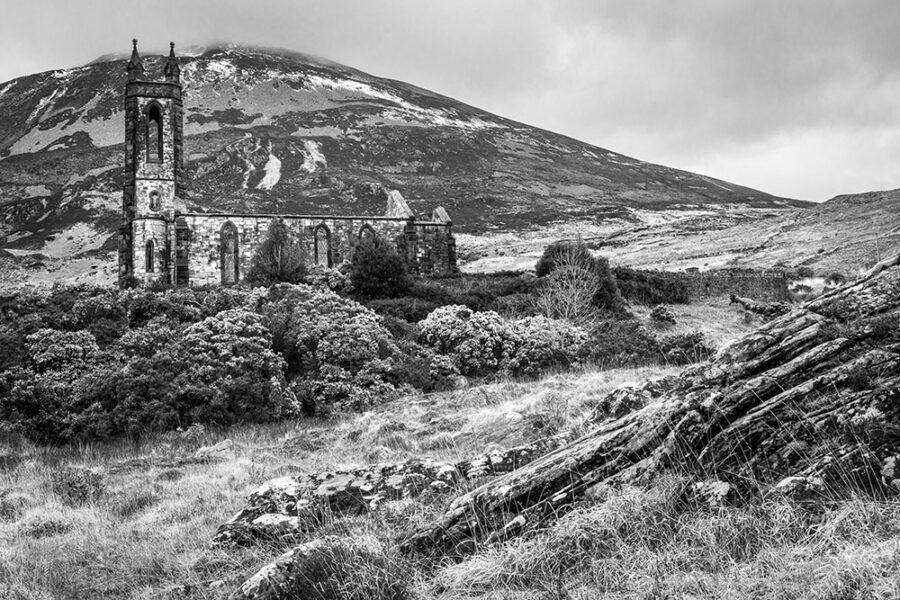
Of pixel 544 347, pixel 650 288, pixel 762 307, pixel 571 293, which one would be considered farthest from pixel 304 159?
pixel 544 347

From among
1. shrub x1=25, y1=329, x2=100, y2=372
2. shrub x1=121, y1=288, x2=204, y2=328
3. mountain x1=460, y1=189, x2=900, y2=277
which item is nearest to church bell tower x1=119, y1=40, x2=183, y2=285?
shrub x1=121, y1=288, x2=204, y2=328

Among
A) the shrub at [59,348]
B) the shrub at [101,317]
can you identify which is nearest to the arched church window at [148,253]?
the shrub at [101,317]

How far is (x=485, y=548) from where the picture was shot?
5.32 meters

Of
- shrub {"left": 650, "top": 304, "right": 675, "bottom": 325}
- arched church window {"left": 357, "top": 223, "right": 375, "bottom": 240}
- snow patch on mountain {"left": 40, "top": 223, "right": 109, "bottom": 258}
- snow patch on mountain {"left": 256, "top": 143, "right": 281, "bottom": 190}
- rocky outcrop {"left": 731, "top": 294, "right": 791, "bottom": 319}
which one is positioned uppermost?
snow patch on mountain {"left": 256, "top": 143, "right": 281, "bottom": 190}

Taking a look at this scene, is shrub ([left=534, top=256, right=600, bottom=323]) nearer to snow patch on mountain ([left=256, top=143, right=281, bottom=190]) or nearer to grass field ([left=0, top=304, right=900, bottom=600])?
grass field ([left=0, top=304, right=900, bottom=600])

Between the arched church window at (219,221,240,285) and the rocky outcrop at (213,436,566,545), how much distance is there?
42931mm

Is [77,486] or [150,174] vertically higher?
[150,174]

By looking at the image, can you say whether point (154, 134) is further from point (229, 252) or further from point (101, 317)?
point (101, 317)

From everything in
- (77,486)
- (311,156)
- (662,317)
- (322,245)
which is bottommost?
(77,486)

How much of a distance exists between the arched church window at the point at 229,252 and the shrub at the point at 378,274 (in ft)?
48.7

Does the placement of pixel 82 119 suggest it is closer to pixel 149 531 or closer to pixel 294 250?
pixel 294 250

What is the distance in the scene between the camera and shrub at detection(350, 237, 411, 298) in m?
34.8

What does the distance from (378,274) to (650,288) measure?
13630mm

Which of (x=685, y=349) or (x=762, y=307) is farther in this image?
(x=762, y=307)
